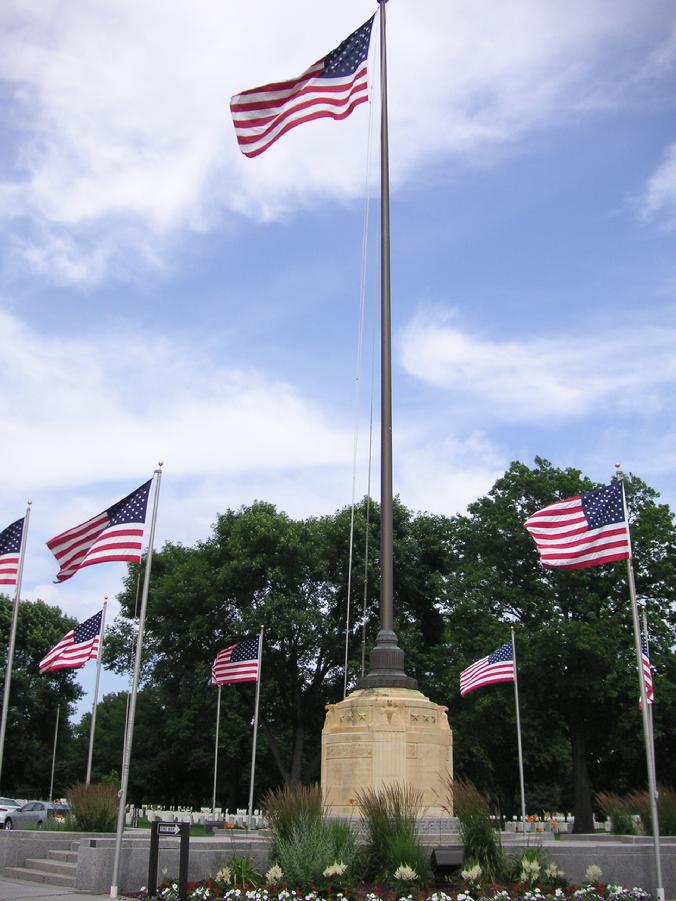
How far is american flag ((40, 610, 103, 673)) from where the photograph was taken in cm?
2527

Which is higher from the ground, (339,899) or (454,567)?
(454,567)

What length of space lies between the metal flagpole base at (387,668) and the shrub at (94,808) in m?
8.55

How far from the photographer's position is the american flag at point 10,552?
68.2 ft

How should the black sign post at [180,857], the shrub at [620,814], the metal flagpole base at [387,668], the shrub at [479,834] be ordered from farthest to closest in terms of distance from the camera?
the shrub at [620,814], the metal flagpole base at [387,668], the shrub at [479,834], the black sign post at [180,857]

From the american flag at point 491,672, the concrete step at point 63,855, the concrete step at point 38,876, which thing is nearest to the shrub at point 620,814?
the american flag at point 491,672

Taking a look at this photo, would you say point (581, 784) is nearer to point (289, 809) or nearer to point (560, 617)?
point (560, 617)

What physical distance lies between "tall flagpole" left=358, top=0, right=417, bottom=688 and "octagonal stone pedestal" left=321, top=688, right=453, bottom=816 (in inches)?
19.4

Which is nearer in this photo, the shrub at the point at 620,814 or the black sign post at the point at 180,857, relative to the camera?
the black sign post at the point at 180,857

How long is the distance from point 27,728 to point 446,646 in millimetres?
33440

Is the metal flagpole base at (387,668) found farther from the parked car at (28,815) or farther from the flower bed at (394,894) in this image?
the parked car at (28,815)

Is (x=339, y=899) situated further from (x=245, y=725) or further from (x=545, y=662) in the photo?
(x=245, y=725)

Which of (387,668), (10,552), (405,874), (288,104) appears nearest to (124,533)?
(387,668)

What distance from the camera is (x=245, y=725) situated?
1774 inches

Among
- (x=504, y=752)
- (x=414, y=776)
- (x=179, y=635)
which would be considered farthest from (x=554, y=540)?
(x=504, y=752)
